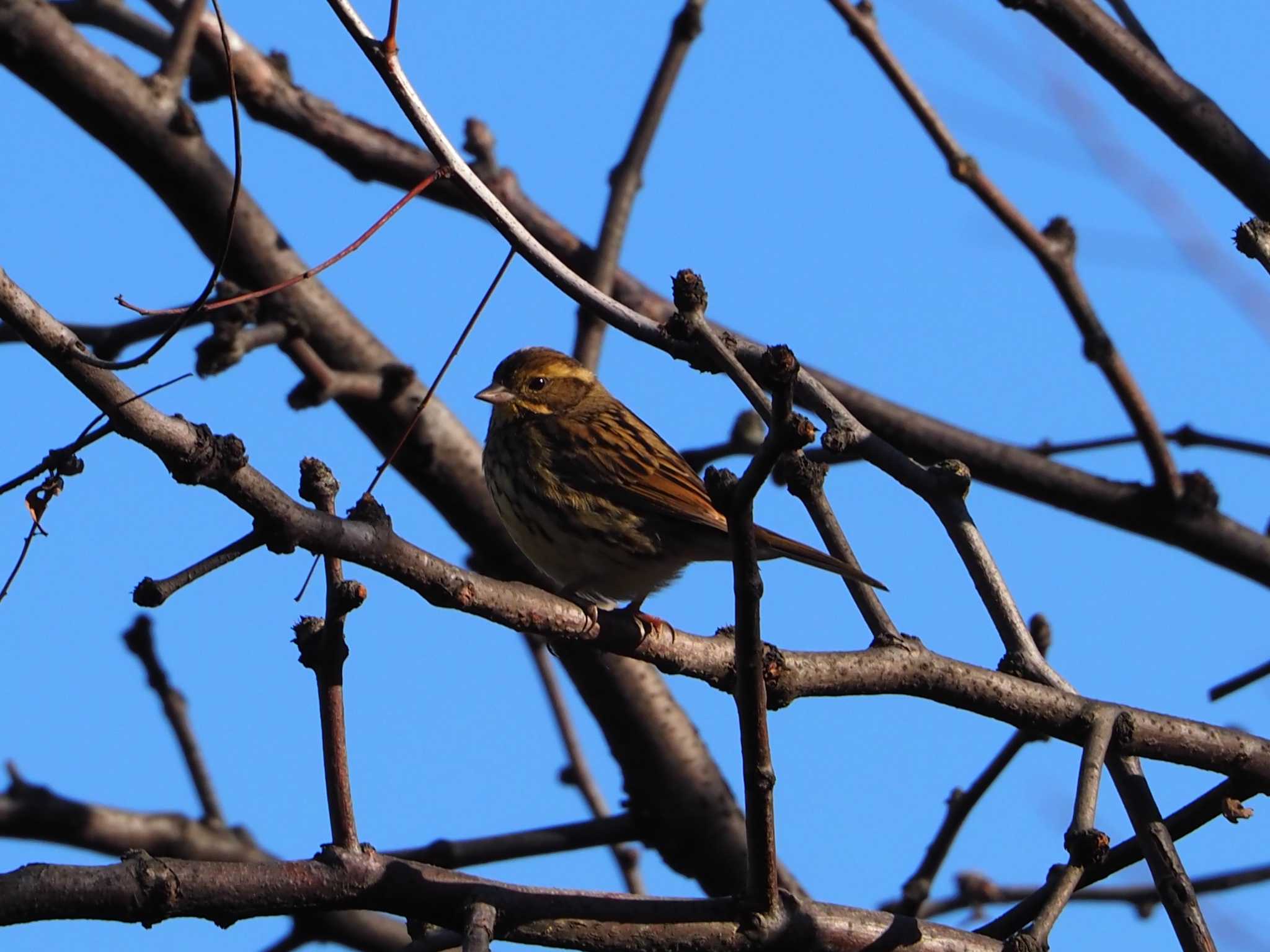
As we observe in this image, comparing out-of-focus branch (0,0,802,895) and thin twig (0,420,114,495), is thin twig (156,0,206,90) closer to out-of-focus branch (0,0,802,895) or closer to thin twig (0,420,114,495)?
out-of-focus branch (0,0,802,895)

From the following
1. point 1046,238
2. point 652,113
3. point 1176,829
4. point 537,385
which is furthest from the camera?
point 652,113

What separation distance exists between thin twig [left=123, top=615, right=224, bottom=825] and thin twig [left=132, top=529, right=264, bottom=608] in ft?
9.56

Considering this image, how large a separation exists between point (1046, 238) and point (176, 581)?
3.54 meters

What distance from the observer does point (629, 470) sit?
5.78 m

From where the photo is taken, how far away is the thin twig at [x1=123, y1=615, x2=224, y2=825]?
5676 mm

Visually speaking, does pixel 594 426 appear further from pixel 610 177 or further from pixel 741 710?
pixel 741 710

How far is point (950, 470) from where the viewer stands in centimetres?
420

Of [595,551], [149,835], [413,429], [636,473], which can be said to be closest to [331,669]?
[595,551]

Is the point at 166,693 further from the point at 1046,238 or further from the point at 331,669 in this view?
the point at 1046,238

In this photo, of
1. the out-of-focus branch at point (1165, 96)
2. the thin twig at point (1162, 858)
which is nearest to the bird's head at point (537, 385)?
the out-of-focus branch at point (1165, 96)

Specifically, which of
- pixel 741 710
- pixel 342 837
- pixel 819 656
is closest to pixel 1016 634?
pixel 819 656

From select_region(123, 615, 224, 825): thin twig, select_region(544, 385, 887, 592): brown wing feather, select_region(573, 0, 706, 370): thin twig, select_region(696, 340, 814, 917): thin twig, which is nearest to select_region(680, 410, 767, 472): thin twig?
select_region(544, 385, 887, 592): brown wing feather

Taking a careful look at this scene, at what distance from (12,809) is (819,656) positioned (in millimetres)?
3161

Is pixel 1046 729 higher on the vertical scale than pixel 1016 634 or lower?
lower
